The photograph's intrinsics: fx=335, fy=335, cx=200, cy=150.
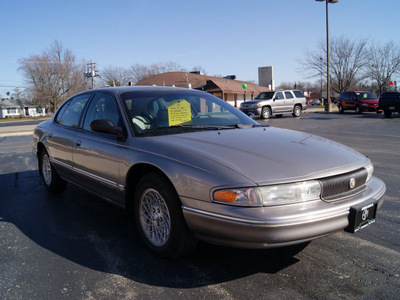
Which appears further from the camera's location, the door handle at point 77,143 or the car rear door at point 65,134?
the car rear door at point 65,134

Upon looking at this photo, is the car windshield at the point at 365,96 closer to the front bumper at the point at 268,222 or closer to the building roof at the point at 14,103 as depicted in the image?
the front bumper at the point at 268,222

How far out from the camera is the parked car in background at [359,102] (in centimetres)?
2434

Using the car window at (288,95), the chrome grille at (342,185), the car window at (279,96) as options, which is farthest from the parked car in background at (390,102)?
the chrome grille at (342,185)

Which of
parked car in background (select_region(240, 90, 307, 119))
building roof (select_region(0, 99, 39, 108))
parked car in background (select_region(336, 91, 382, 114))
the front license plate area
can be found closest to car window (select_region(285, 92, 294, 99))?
parked car in background (select_region(240, 90, 307, 119))

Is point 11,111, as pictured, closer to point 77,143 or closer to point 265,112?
point 265,112

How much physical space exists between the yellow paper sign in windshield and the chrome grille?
1.71 meters

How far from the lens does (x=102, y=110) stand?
155 inches

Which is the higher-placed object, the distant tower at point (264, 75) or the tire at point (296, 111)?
the distant tower at point (264, 75)

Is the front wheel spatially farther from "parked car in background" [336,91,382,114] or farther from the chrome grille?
the chrome grille

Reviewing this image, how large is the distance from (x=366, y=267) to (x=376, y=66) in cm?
5336

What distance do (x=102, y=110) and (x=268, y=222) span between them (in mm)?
2531

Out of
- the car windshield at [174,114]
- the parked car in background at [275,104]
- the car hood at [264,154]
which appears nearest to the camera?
the car hood at [264,154]

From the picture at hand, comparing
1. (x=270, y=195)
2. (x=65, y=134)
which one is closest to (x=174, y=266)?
(x=270, y=195)

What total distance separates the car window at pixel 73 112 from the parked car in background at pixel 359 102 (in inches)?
931
